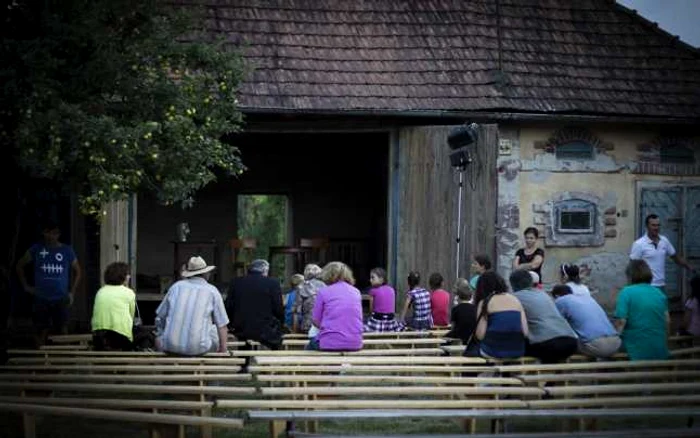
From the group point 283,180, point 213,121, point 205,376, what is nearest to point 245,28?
point 213,121

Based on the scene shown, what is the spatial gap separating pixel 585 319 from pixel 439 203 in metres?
5.33

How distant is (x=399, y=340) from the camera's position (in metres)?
11.6

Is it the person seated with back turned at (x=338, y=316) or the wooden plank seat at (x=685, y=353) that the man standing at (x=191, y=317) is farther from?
the wooden plank seat at (x=685, y=353)

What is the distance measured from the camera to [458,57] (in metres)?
16.9

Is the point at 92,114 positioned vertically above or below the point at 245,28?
below

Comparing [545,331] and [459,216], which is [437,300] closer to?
[459,216]

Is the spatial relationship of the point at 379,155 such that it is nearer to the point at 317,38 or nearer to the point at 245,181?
the point at 245,181

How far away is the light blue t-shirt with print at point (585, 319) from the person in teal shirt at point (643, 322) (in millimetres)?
149

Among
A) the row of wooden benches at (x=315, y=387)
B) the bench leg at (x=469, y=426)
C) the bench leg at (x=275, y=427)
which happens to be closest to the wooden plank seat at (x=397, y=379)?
the row of wooden benches at (x=315, y=387)

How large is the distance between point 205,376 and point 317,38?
8590 millimetres

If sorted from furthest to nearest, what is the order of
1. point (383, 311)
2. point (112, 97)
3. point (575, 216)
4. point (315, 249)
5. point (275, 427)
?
point (315, 249) → point (575, 216) → point (383, 311) → point (112, 97) → point (275, 427)

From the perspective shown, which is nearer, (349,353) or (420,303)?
(349,353)

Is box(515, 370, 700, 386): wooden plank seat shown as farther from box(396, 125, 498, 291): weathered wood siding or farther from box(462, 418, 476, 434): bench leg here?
box(396, 125, 498, 291): weathered wood siding

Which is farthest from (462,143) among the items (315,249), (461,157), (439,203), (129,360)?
(129,360)
